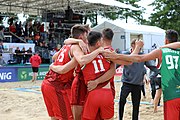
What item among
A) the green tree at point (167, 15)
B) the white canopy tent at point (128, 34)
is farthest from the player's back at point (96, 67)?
the green tree at point (167, 15)

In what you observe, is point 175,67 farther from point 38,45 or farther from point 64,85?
point 38,45

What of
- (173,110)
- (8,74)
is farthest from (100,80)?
(8,74)

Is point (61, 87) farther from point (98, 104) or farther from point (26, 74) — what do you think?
point (26, 74)

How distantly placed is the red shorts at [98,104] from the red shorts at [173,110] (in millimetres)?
667

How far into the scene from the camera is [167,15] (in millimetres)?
44344

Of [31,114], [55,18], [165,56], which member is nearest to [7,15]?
[55,18]

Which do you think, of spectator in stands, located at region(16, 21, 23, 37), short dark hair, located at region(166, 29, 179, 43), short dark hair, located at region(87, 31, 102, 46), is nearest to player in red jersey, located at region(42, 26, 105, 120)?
short dark hair, located at region(87, 31, 102, 46)

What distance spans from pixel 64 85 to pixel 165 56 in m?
1.48

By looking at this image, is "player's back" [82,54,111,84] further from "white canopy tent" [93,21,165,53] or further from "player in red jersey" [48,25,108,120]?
"white canopy tent" [93,21,165,53]

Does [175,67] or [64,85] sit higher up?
[175,67]

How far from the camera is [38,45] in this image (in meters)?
23.7

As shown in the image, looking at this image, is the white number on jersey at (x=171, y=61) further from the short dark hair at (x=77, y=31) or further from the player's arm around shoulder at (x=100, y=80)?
→ the short dark hair at (x=77, y=31)

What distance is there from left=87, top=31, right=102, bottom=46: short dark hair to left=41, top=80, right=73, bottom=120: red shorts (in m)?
0.88

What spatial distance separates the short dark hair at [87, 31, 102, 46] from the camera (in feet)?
13.1
